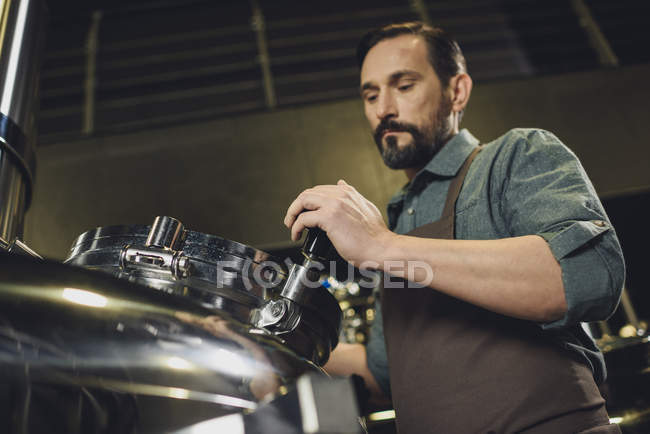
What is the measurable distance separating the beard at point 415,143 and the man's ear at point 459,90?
0.24 feet

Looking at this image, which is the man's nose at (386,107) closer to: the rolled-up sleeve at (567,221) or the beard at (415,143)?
the beard at (415,143)

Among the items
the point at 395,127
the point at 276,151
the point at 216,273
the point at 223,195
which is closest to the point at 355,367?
the point at 395,127

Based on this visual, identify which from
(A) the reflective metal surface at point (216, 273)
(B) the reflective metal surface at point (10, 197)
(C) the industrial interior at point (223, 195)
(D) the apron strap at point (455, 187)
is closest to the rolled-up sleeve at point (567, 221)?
(D) the apron strap at point (455, 187)

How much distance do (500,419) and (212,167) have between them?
210 centimetres

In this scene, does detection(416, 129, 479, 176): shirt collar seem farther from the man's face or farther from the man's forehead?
the man's forehead

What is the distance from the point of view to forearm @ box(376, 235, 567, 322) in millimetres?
609

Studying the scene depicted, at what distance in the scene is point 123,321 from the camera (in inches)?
14.1

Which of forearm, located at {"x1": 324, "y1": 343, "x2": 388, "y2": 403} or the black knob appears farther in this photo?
forearm, located at {"x1": 324, "y1": 343, "x2": 388, "y2": 403}

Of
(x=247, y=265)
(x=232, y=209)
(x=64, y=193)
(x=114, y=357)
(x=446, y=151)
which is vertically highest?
(x=64, y=193)

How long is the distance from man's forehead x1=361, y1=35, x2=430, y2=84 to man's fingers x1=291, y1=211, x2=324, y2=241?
553 millimetres

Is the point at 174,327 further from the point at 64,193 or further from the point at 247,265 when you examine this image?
the point at 64,193

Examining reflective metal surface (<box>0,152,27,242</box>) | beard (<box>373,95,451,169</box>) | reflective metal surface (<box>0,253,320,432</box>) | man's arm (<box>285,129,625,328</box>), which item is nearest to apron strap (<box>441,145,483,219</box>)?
beard (<box>373,95,451,169</box>)

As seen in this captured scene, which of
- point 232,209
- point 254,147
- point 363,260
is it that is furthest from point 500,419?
point 254,147

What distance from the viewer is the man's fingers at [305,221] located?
2.05 feet
